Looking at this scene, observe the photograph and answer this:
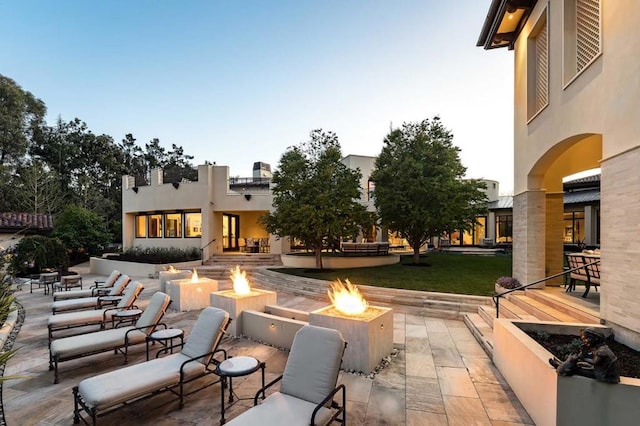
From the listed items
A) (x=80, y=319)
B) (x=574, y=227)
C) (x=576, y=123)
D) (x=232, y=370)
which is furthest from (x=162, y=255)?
(x=574, y=227)

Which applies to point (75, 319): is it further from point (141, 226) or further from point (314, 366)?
point (141, 226)

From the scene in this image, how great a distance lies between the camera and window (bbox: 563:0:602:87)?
5.77 metres

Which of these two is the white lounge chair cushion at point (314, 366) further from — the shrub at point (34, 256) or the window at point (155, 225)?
the window at point (155, 225)

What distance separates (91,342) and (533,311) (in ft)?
28.4

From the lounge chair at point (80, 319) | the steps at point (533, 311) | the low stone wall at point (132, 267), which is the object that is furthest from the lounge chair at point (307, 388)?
the low stone wall at point (132, 267)

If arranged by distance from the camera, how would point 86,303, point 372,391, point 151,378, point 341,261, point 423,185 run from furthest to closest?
point 341,261
point 423,185
point 86,303
point 372,391
point 151,378

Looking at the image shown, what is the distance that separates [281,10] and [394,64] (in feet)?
18.1

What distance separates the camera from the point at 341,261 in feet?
49.9

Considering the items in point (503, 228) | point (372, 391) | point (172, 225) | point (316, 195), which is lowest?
point (372, 391)

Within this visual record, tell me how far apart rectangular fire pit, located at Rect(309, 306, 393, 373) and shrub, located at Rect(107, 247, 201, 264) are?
1428 centimetres

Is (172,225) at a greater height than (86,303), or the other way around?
(172,225)

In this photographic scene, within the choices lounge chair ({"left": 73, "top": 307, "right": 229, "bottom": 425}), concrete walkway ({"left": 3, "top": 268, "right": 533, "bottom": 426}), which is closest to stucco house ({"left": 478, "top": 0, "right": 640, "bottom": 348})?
concrete walkway ({"left": 3, "top": 268, "right": 533, "bottom": 426})

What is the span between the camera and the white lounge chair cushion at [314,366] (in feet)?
10.6

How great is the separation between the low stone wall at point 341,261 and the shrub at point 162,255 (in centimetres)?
607
